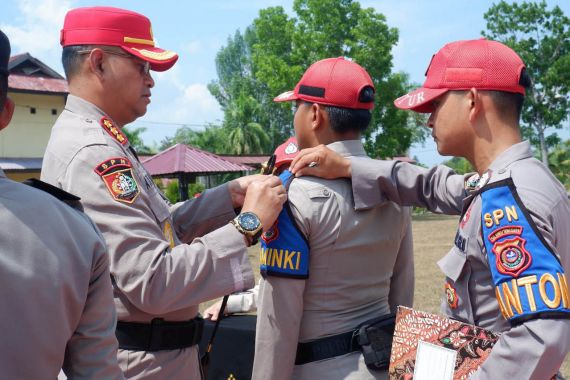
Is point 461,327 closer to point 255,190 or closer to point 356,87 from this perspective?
point 255,190

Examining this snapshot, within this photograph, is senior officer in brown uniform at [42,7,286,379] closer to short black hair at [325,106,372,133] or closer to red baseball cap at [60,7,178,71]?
red baseball cap at [60,7,178,71]

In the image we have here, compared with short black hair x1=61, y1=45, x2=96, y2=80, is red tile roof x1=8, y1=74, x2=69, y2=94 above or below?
below

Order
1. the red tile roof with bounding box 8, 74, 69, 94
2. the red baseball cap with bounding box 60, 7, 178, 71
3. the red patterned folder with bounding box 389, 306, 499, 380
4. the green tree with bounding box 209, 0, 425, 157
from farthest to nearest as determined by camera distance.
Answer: the green tree with bounding box 209, 0, 425, 157
the red tile roof with bounding box 8, 74, 69, 94
the red baseball cap with bounding box 60, 7, 178, 71
the red patterned folder with bounding box 389, 306, 499, 380

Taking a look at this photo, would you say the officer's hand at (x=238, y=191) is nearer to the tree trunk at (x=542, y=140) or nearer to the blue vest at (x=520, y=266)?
the blue vest at (x=520, y=266)

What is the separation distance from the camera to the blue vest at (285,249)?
83.2 inches

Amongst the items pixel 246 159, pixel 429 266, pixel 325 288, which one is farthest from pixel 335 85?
pixel 246 159

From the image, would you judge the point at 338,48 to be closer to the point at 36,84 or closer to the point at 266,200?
the point at 36,84

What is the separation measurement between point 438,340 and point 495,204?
436mm

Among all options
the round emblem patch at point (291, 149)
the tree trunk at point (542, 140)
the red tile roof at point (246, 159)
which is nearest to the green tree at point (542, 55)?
the tree trunk at point (542, 140)

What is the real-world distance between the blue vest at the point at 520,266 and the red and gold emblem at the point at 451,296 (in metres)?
0.28

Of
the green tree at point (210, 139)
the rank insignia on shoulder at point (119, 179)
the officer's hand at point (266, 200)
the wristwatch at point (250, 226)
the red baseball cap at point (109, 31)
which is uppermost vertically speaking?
the red baseball cap at point (109, 31)

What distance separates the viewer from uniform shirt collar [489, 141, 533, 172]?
1.85m

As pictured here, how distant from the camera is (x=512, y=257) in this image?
5.25 feet

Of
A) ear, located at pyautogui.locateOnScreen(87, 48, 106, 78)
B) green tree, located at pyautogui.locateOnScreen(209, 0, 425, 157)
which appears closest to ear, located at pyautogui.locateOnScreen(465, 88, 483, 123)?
ear, located at pyautogui.locateOnScreen(87, 48, 106, 78)
